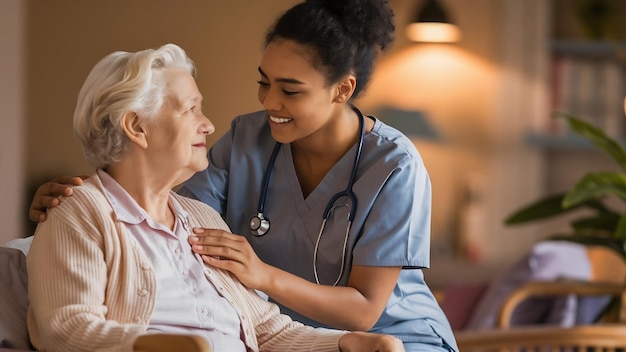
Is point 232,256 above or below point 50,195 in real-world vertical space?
below

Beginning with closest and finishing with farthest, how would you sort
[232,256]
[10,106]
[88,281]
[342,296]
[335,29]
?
1. [88,281]
2. [232,256]
3. [342,296]
4. [335,29]
5. [10,106]

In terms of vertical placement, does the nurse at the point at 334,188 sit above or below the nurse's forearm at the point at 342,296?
above

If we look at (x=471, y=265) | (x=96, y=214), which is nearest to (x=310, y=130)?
(x=96, y=214)

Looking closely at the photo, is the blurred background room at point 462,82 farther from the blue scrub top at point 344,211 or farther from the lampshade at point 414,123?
the blue scrub top at point 344,211

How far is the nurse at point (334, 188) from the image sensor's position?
2.04 meters

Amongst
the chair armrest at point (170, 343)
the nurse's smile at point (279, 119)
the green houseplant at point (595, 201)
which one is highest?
the nurse's smile at point (279, 119)

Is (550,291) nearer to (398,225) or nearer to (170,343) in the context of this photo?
(398,225)

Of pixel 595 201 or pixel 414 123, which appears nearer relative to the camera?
pixel 595 201

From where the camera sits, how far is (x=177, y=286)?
1.78 metres

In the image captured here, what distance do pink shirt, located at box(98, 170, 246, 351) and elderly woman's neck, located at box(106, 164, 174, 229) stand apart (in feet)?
0.08

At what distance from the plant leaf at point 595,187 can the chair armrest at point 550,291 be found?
0.25 meters

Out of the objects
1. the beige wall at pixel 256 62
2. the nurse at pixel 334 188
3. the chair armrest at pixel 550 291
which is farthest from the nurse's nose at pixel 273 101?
the beige wall at pixel 256 62

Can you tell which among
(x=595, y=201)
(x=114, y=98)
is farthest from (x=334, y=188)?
(x=595, y=201)

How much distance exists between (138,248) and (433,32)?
11.5 feet
